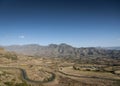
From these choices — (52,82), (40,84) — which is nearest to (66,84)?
(52,82)

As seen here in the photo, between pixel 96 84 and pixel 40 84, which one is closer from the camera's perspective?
pixel 40 84

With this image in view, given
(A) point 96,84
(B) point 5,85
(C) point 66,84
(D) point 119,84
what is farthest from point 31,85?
(D) point 119,84

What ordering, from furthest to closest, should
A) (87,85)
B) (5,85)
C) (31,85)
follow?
(87,85) → (31,85) → (5,85)

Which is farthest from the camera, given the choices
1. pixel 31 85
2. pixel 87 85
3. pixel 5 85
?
pixel 87 85

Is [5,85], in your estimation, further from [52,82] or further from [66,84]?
[66,84]

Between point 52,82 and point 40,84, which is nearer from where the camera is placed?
point 40,84

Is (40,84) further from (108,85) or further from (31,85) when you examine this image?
(108,85)

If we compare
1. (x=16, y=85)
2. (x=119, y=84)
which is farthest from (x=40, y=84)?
(x=119, y=84)

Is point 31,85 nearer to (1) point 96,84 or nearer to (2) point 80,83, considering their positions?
(2) point 80,83
